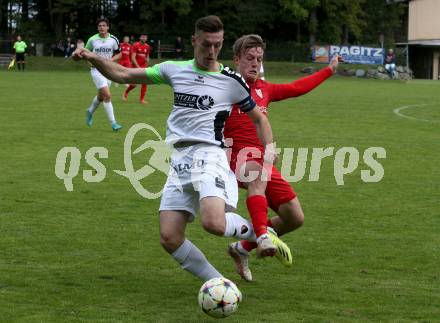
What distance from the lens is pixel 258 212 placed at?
636 centimetres

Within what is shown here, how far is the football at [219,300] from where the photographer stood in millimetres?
5492

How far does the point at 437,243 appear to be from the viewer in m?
7.98

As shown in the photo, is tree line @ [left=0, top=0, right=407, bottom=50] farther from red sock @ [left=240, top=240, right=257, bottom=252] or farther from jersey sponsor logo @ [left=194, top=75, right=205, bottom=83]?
jersey sponsor logo @ [left=194, top=75, right=205, bottom=83]

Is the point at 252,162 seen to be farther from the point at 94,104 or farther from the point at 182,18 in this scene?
the point at 182,18

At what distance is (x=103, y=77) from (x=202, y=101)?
10.6 metres

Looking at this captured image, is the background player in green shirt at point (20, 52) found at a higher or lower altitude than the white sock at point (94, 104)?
lower

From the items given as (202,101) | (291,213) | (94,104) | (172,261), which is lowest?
(172,261)

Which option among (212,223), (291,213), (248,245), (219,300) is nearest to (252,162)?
(291,213)

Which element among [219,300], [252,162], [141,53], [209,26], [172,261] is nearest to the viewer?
[219,300]

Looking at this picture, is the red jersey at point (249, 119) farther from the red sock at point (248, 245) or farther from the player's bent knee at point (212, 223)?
the player's bent knee at point (212, 223)

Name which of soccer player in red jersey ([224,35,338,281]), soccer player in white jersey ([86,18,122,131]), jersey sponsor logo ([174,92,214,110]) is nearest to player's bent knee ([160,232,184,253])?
soccer player in red jersey ([224,35,338,281])

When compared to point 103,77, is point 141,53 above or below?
below

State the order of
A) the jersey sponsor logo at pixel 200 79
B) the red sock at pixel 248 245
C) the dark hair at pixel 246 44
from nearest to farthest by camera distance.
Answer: the jersey sponsor logo at pixel 200 79 < the red sock at pixel 248 245 < the dark hair at pixel 246 44

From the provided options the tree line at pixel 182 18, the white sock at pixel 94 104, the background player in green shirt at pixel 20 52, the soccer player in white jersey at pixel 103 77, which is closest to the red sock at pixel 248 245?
the soccer player in white jersey at pixel 103 77
